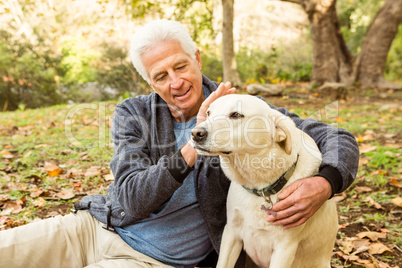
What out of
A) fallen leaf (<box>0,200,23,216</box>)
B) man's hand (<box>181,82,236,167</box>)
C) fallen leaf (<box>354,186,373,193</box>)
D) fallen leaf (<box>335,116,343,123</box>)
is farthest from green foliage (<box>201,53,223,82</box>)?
man's hand (<box>181,82,236,167</box>)

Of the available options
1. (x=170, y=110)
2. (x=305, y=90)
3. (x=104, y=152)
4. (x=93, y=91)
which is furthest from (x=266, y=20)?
(x=170, y=110)

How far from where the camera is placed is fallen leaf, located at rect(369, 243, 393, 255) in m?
2.54

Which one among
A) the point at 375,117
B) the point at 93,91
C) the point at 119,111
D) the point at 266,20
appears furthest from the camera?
the point at 266,20

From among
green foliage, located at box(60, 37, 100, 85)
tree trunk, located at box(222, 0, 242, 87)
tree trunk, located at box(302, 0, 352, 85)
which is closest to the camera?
tree trunk, located at box(222, 0, 242, 87)

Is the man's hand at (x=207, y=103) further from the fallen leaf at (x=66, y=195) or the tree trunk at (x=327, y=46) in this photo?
the tree trunk at (x=327, y=46)

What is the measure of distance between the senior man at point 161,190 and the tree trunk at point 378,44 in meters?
9.94

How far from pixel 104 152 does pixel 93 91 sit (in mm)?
7504

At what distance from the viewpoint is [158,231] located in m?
2.04

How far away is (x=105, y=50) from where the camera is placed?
10906mm

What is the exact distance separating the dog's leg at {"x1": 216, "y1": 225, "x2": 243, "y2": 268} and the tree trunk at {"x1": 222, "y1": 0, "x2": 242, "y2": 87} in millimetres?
8454

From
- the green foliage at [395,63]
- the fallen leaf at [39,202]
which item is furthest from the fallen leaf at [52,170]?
the green foliage at [395,63]

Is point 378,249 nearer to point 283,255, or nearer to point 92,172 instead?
point 283,255

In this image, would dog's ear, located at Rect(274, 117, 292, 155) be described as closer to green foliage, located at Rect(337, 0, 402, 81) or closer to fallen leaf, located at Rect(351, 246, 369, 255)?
fallen leaf, located at Rect(351, 246, 369, 255)

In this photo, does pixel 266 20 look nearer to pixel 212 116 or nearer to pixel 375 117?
pixel 375 117
